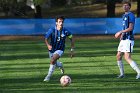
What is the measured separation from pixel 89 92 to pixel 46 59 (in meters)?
9.12

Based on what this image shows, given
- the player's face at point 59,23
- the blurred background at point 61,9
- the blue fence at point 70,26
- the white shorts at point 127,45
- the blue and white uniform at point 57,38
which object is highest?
the player's face at point 59,23

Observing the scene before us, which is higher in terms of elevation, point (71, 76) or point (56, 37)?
point (56, 37)

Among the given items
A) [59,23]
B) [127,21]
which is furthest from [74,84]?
[127,21]

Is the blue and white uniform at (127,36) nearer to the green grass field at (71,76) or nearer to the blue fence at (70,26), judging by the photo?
the green grass field at (71,76)

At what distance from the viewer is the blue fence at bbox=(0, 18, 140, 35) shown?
Result: 40.8 meters

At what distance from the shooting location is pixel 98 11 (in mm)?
66625

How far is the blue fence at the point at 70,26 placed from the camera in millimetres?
40781

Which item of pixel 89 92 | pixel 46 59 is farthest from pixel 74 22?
pixel 89 92

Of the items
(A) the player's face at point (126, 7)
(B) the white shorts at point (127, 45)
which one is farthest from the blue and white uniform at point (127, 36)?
(A) the player's face at point (126, 7)

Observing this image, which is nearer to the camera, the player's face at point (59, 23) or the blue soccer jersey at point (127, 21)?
the player's face at point (59, 23)

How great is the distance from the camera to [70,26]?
41094 mm

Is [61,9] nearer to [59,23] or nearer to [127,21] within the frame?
[127,21]

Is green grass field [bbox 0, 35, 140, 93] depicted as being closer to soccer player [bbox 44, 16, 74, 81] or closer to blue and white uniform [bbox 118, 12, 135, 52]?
soccer player [bbox 44, 16, 74, 81]

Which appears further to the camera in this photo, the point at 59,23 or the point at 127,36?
the point at 127,36
